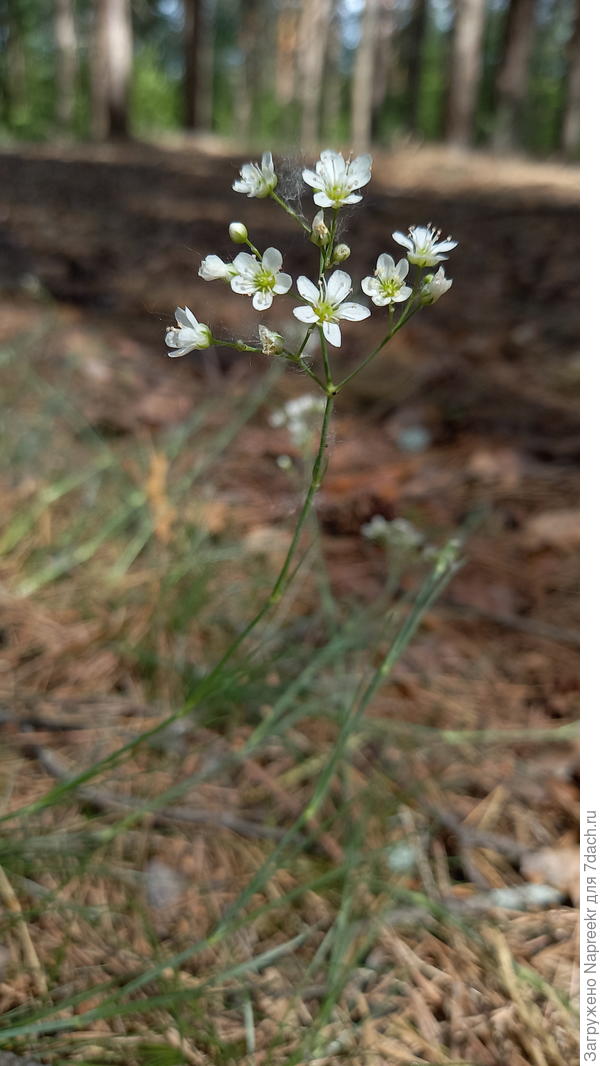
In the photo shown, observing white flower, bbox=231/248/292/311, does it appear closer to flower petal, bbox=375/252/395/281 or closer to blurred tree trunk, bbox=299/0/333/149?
flower petal, bbox=375/252/395/281

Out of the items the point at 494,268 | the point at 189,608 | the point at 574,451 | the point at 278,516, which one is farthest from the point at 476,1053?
the point at 494,268

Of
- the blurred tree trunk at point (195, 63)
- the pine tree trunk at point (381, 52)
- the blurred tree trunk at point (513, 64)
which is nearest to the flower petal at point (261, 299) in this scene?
the blurred tree trunk at point (513, 64)

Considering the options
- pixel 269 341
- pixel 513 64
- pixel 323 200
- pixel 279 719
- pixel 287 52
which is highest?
pixel 287 52

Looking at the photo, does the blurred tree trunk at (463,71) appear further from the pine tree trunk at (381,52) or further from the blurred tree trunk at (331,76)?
the blurred tree trunk at (331,76)

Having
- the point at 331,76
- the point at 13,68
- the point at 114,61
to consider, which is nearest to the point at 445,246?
the point at 114,61

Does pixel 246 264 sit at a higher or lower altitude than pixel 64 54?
lower

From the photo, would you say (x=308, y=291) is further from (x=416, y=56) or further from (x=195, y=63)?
(x=416, y=56)

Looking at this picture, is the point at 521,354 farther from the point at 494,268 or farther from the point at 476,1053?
the point at 476,1053
